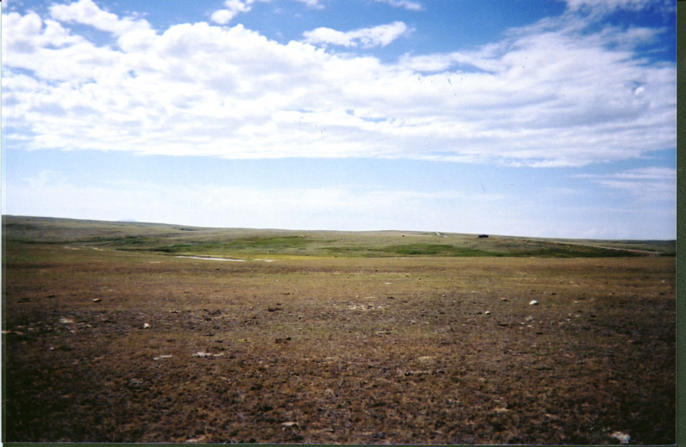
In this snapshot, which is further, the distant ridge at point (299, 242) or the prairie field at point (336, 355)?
the distant ridge at point (299, 242)

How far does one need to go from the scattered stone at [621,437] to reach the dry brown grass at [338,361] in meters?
0.04

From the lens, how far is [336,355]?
373cm

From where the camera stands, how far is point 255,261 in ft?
34.3

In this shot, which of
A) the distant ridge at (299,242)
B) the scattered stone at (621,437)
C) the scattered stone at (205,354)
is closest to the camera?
the scattered stone at (621,437)

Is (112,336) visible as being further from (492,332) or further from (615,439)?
(615,439)

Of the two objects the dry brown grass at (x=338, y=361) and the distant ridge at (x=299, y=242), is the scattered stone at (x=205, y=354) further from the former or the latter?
the distant ridge at (x=299, y=242)

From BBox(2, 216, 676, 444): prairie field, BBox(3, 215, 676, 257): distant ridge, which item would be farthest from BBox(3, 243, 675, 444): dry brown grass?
BBox(3, 215, 676, 257): distant ridge

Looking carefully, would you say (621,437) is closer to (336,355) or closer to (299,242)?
(336,355)

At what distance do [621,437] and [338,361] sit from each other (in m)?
2.19

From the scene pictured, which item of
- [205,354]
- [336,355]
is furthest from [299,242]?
[336,355]

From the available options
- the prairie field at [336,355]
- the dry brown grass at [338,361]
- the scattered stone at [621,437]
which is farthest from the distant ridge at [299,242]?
the scattered stone at [621,437]

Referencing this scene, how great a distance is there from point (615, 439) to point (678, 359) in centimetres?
177

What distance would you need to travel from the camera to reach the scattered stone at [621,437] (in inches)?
109

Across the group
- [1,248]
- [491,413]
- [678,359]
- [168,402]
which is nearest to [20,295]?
[1,248]
